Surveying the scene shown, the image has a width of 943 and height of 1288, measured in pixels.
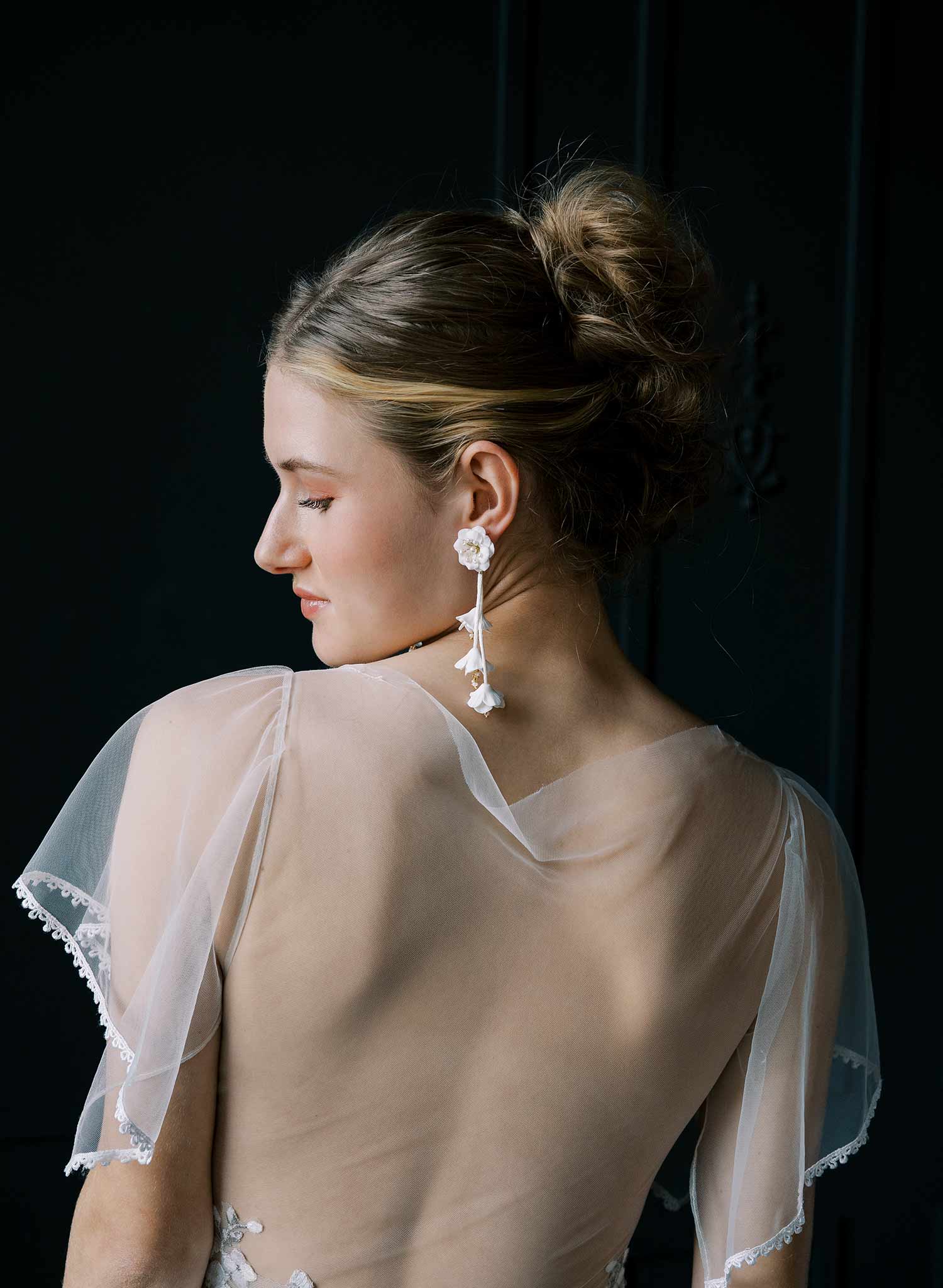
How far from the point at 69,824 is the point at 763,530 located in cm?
158

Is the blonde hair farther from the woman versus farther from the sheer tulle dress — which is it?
the sheer tulle dress

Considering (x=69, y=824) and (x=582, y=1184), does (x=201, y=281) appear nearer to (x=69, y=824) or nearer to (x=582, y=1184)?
(x=69, y=824)

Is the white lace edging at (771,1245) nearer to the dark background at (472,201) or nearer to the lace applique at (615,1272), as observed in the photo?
the lace applique at (615,1272)

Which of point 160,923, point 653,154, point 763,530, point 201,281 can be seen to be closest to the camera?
point 160,923

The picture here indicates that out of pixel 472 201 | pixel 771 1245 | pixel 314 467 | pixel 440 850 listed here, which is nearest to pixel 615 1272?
pixel 771 1245

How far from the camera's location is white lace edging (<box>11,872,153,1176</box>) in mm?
828

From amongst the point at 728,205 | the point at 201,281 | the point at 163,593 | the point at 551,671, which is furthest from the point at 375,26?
the point at 551,671

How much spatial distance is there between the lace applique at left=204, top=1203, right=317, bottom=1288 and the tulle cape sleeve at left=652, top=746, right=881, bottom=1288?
410mm

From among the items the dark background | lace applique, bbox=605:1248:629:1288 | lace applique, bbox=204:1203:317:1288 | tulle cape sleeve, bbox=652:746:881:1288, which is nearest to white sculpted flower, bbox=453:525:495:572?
tulle cape sleeve, bbox=652:746:881:1288

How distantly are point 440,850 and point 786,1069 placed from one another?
45 cm

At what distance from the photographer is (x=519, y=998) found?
880mm

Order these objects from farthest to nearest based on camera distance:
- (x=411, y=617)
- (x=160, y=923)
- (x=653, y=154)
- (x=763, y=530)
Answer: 1. (x=763, y=530)
2. (x=653, y=154)
3. (x=411, y=617)
4. (x=160, y=923)

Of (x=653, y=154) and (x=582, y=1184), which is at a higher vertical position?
(x=653, y=154)

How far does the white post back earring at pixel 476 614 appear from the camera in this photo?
87 cm
